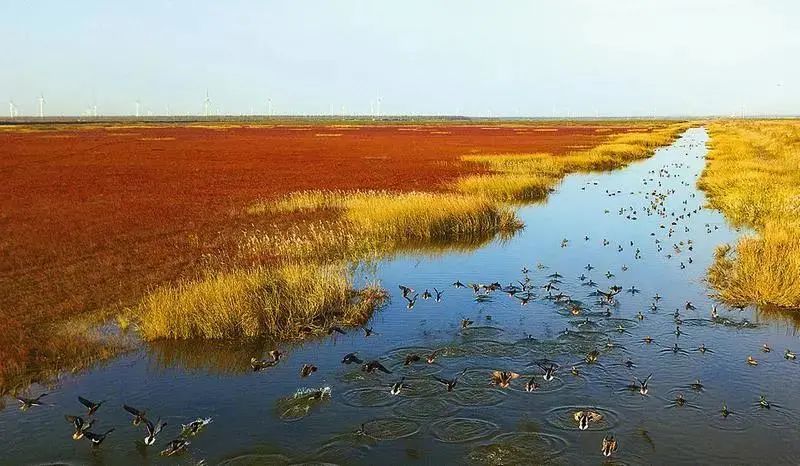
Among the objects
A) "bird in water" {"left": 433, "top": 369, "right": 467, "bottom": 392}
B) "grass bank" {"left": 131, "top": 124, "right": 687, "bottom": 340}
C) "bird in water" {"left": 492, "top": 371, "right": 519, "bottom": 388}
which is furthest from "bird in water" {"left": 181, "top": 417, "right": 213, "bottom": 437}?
"bird in water" {"left": 492, "top": 371, "right": 519, "bottom": 388}

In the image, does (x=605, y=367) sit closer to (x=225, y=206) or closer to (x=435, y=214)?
(x=435, y=214)

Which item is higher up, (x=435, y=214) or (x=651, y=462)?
(x=435, y=214)

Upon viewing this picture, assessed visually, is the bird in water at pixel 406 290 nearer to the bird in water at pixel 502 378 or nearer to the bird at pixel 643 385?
the bird in water at pixel 502 378

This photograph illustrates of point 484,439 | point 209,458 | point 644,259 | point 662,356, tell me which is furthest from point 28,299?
point 644,259

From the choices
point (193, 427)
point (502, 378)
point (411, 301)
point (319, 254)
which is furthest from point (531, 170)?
point (193, 427)

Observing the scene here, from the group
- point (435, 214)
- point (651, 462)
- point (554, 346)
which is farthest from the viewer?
point (435, 214)

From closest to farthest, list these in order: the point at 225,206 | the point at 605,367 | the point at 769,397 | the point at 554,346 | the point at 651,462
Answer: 1. the point at 651,462
2. the point at 769,397
3. the point at 605,367
4. the point at 554,346
5. the point at 225,206
